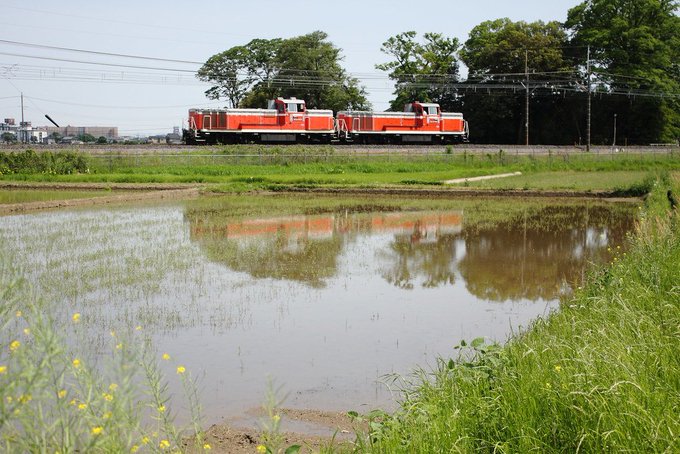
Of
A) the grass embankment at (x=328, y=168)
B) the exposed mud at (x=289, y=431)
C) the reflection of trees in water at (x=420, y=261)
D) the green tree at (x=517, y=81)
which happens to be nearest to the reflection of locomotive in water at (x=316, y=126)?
the grass embankment at (x=328, y=168)

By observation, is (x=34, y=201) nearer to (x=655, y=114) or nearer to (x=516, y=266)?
(x=516, y=266)

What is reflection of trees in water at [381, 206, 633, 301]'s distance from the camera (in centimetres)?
1257

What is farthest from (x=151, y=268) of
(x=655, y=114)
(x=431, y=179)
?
(x=655, y=114)

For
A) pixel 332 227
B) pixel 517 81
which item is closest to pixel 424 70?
pixel 517 81

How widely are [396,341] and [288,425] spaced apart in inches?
113

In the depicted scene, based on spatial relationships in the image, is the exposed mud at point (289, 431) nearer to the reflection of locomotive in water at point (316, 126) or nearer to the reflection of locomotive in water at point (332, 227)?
the reflection of locomotive in water at point (332, 227)

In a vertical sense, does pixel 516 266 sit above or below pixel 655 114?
below

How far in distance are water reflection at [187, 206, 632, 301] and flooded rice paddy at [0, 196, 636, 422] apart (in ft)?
0.19

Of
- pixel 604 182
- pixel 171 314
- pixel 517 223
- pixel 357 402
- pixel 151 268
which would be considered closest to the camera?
pixel 357 402

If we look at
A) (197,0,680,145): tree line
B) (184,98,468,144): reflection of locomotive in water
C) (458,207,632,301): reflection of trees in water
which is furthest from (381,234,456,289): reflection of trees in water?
(197,0,680,145): tree line

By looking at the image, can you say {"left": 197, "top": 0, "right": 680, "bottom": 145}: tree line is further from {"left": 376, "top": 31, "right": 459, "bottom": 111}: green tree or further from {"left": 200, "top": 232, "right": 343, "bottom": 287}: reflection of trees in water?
{"left": 200, "top": 232, "right": 343, "bottom": 287}: reflection of trees in water

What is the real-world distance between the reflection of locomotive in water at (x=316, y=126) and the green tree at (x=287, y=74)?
15265 mm

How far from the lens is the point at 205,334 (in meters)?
9.02

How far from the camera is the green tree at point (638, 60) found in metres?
57.9
